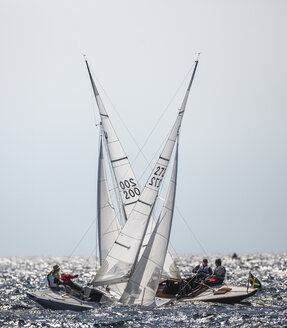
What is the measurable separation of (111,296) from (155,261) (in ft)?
6.92

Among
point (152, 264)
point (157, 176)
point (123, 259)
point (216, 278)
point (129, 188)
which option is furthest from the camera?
point (129, 188)

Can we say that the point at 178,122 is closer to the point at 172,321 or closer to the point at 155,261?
the point at 155,261

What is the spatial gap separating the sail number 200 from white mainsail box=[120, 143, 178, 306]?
432mm

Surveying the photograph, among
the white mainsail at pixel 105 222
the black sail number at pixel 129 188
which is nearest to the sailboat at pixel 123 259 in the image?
the white mainsail at pixel 105 222

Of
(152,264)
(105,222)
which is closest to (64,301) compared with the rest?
(152,264)

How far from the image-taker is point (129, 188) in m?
25.8

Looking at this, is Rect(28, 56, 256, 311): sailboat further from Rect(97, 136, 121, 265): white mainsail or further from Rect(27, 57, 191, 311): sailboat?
Rect(97, 136, 121, 265): white mainsail

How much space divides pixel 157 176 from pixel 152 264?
10.9 feet

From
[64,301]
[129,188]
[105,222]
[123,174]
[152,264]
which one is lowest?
[64,301]

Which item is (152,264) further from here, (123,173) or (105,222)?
(123,173)

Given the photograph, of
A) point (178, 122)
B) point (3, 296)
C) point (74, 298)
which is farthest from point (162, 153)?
point (3, 296)

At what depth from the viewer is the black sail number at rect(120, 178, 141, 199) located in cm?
2577

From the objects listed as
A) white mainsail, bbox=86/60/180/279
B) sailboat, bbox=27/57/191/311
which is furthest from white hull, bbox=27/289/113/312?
white mainsail, bbox=86/60/180/279

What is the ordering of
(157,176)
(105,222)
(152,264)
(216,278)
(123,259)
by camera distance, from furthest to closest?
(105,222) → (216,278) → (157,176) → (152,264) → (123,259)
